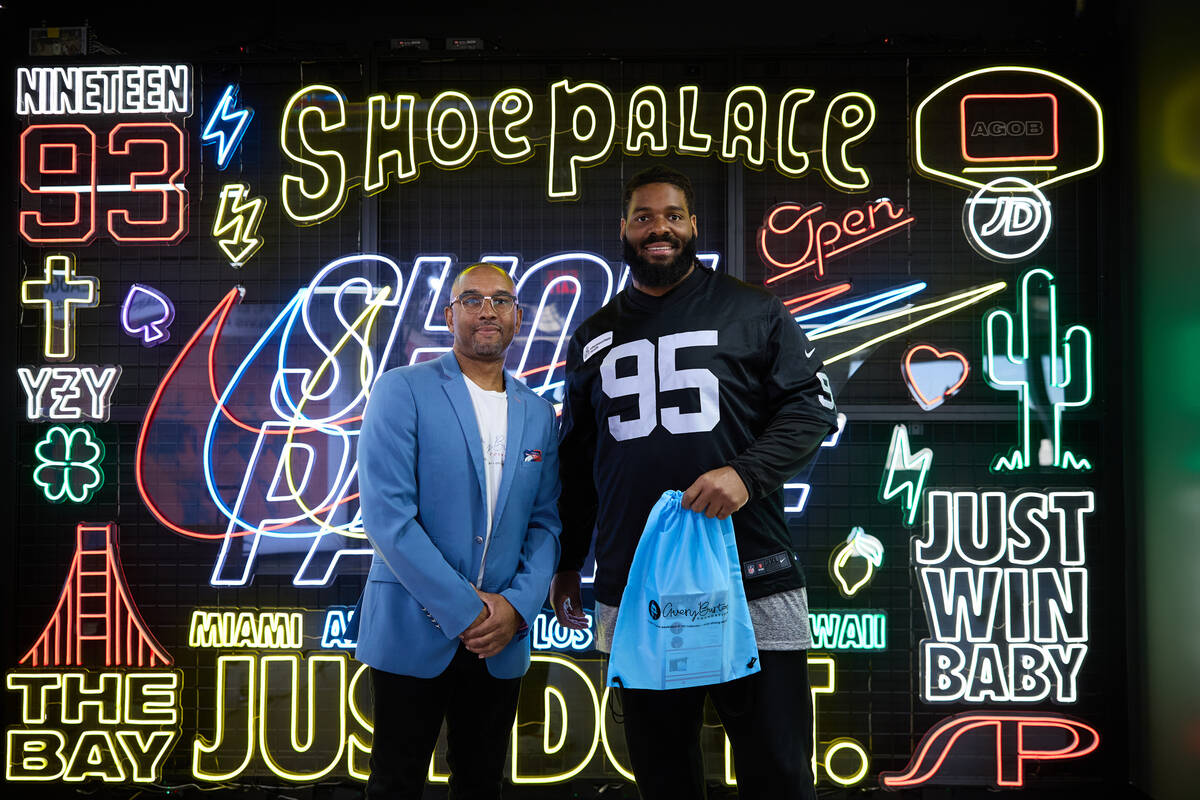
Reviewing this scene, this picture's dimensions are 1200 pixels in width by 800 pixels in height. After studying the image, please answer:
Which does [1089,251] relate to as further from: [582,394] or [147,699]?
[147,699]

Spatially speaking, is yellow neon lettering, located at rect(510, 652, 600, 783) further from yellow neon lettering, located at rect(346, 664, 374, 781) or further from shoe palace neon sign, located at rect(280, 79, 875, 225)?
shoe palace neon sign, located at rect(280, 79, 875, 225)

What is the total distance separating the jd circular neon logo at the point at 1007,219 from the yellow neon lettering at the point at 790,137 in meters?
0.71

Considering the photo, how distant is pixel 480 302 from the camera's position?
2.52 m

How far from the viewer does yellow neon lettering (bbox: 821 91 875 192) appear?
12.3 ft

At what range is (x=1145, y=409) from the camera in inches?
140

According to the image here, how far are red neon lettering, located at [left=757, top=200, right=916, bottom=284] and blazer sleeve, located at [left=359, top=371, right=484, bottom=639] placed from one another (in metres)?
1.85

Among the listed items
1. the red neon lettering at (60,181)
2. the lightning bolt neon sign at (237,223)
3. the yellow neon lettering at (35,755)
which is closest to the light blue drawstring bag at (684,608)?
the lightning bolt neon sign at (237,223)

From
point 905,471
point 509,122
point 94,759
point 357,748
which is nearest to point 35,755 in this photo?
point 94,759

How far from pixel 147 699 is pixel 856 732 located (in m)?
2.82

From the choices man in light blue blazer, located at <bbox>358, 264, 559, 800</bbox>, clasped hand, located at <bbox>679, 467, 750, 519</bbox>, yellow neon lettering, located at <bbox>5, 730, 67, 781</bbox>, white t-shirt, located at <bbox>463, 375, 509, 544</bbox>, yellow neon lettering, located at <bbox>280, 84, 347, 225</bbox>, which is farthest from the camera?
yellow neon lettering, located at <bbox>280, 84, 347, 225</bbox>

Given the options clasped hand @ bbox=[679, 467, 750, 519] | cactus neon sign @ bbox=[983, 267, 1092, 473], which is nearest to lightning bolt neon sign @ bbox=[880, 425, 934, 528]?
cactus neon sign @ bbox=[983, 267, 1092, 473]

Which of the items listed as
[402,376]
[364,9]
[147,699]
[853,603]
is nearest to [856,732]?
[853,603]

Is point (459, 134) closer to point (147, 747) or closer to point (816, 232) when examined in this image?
point (816, 232)

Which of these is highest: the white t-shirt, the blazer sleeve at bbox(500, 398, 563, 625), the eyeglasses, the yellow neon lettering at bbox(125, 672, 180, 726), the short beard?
the short beard
